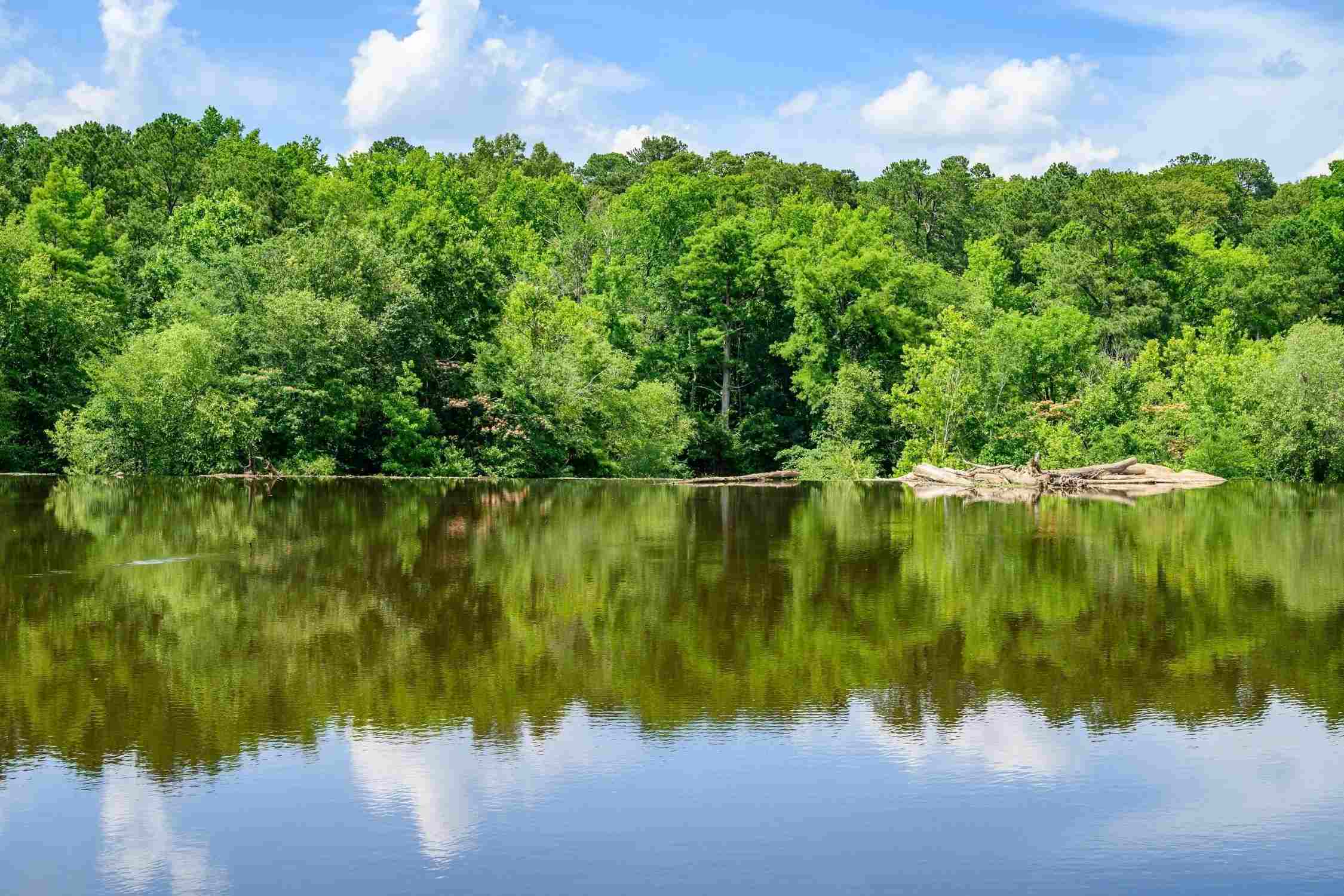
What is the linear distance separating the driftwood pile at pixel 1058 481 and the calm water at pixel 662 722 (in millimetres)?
18960

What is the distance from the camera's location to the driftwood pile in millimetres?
41438

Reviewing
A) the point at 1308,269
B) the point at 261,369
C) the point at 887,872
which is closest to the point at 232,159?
the point at 261,369

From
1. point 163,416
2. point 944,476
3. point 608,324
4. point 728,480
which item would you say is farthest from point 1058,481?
point 163,416

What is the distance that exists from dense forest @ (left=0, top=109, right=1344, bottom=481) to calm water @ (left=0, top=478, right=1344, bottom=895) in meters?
23.9

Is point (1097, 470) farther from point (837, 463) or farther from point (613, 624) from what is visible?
point (613, 624)

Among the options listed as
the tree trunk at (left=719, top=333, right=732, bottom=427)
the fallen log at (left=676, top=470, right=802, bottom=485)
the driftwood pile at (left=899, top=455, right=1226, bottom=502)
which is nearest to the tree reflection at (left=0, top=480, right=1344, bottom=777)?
the driftwood pile at (left=899, top=455, right=1226, bottom=502)

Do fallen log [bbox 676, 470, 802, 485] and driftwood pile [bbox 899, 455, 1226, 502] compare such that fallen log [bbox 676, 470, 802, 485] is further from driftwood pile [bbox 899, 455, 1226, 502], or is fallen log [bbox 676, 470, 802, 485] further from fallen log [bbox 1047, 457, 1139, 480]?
fallen log [bbox 1047, 457, 1139, 480]

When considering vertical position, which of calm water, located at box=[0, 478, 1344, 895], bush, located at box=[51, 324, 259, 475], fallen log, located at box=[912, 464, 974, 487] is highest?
bush, located at box=[51, 324, 259, 475]

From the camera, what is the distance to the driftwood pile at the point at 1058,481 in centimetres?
4144

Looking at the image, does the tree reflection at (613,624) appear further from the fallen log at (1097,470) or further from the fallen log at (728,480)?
the fallen log at (728,480)

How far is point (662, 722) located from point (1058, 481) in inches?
1332

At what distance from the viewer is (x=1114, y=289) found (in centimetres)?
7044

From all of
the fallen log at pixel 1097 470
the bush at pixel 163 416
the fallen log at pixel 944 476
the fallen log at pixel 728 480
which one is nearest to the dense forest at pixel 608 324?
the bush at pixel 163 416

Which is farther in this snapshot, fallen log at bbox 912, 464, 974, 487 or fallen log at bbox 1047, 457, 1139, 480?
fallen log at bbox 912, 464, 974, 487
